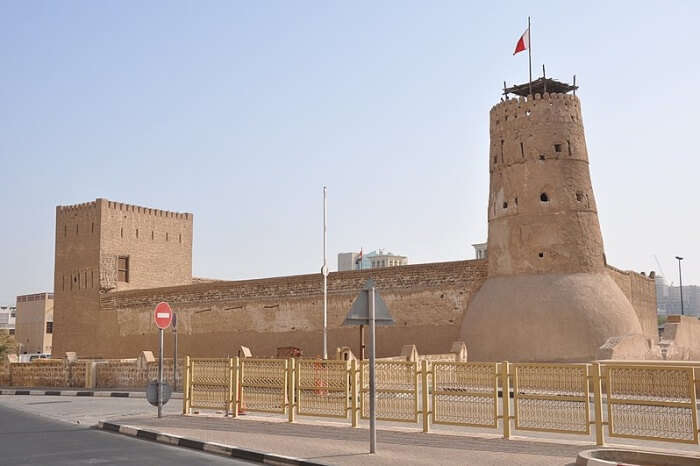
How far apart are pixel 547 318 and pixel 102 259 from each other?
2426 cm

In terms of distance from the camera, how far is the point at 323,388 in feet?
40.7

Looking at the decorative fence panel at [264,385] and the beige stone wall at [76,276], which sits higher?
the beige stone wall at [76,276]

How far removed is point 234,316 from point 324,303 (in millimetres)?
5912

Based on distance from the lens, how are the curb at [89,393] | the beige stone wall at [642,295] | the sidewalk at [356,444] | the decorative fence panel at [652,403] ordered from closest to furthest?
the sidewalk at [356,444] → the decorative fence panel at [652,403] → the curb at [89,393] → the beige stone wall at [642,295]

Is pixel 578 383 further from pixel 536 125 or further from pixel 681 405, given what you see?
pixel 536 125

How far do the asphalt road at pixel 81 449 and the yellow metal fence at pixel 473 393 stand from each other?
2651 mm

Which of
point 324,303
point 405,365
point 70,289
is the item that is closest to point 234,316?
point 324,303

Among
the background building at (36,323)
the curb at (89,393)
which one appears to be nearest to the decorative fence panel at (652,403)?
the curb at (89,393)

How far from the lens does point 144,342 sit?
3588cm

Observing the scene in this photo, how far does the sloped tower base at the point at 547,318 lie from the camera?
23.2 m

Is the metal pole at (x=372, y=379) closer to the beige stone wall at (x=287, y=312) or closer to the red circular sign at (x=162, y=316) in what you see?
the red circular sign at (x=162, y=316)

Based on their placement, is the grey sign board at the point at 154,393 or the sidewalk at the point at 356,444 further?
the grey sign board at the point at 154,393

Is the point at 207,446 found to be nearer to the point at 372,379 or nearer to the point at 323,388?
the point at 372,379

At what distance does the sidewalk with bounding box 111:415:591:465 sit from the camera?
339 inches
